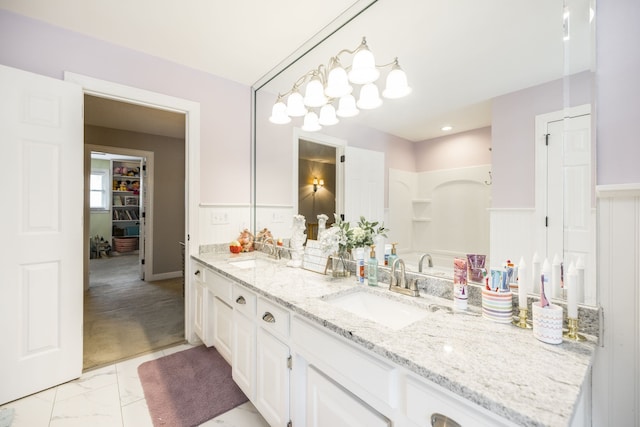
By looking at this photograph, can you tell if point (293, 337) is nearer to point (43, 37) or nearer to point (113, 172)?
point (43, 37)

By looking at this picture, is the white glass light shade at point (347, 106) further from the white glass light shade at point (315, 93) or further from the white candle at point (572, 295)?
the white candle at point (572, 295)

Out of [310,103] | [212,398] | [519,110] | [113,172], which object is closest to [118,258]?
[113,172]

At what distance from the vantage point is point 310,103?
5.86 ft

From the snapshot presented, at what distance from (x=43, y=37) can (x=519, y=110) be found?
2.79 m

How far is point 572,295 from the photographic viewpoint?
0.85 m

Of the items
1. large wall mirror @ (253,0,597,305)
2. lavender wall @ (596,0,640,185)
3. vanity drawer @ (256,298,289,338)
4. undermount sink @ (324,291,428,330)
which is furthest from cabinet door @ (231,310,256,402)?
lavender wall @ (596,0,640,185)

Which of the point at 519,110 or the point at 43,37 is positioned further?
the point at 43,37

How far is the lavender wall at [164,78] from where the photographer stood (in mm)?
1749

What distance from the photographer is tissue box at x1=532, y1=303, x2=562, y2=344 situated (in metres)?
0.81

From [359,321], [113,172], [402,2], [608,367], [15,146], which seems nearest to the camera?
[608,367]

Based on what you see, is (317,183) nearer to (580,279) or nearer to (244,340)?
(244,340)

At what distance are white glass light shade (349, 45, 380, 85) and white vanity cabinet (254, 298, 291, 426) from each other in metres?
1.27

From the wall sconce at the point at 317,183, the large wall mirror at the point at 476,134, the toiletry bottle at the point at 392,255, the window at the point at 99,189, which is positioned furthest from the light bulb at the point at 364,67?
the window at the point at 99,189

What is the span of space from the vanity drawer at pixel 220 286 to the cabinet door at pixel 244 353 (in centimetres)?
14
